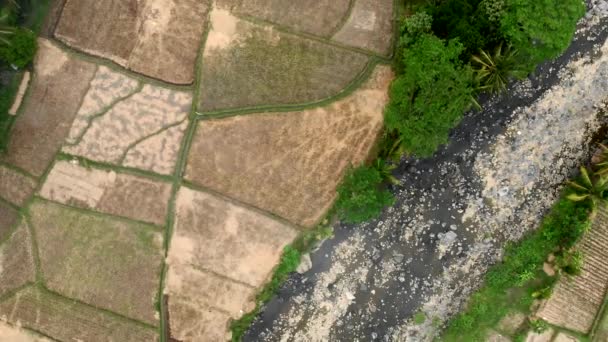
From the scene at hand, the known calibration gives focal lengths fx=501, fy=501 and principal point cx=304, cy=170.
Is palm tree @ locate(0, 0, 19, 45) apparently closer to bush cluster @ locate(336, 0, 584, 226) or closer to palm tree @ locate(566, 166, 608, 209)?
bush cluster @ locate(336, 0, 584, 226)

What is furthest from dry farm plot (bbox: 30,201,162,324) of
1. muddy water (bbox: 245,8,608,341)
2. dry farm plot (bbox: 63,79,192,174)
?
muddy water (bbox: 245,8,608,341)

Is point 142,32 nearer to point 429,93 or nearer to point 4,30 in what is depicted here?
point 4,30

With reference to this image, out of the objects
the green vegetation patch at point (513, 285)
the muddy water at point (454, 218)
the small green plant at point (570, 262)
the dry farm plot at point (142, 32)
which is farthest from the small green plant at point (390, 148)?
the dry farm plot at point (142, 32)

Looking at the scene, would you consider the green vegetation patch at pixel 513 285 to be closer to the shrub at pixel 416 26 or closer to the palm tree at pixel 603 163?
the palm tree at pixel 603 163

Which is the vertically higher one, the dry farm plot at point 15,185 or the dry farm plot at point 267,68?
the dry farm plot at point 267,68

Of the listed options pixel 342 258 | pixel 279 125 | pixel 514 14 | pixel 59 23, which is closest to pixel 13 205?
pixel 59 23

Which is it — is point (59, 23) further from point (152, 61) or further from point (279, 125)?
point (279, 125)
